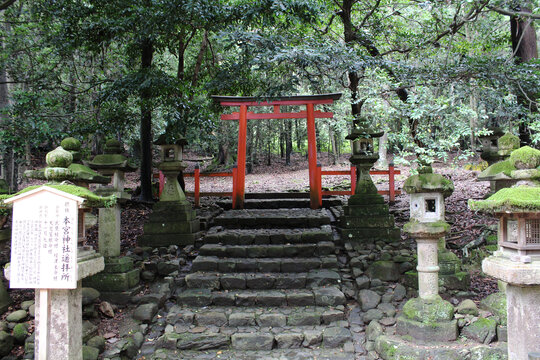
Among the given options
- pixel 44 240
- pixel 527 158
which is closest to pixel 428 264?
pixel 527 158

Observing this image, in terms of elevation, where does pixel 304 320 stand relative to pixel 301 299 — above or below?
below

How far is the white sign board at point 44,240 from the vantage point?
11.0 feet

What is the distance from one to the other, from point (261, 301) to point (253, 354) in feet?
3.12

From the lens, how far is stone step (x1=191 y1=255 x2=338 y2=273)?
607 centimetres

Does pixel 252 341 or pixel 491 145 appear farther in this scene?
pixel 491 145

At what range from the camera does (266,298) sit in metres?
5.38

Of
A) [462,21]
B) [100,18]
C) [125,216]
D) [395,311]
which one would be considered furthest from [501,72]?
[125,216]

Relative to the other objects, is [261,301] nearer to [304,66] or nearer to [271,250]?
[271,250]

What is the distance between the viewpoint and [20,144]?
19.6ft

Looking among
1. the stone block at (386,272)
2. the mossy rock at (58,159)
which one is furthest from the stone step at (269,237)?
the mossy rock at (58,159)

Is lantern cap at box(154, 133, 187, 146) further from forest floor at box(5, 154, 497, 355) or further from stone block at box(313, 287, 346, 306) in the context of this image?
stone block at box(313, 287, 346, 306)

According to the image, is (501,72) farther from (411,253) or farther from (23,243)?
(23,243)

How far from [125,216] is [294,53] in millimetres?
6585

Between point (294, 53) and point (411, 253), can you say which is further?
point (411, 253)
